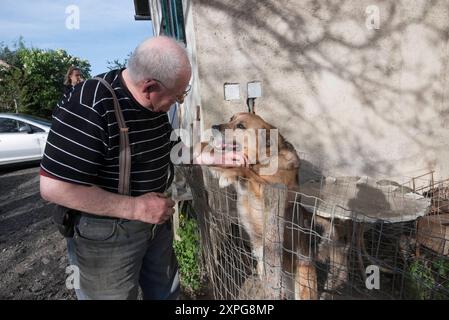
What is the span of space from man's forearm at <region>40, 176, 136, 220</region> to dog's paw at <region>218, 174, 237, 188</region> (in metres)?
1.42

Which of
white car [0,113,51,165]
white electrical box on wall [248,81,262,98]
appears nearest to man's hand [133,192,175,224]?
white electrical box on wall [248,81,262,98]

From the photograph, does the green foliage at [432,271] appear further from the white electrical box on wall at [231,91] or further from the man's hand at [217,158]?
the white electrical box on wall at [231,91]

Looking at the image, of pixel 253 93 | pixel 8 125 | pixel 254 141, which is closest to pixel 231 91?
pixel 253 93

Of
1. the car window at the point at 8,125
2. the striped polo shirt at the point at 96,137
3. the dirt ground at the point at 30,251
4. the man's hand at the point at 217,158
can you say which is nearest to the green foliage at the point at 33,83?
the car window at the point at 8,125

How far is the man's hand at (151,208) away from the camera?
1676 mm

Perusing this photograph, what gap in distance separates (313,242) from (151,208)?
153 cm

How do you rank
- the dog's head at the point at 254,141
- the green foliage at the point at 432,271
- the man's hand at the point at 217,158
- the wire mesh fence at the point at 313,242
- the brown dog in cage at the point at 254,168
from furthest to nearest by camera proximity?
the green foliage at the point at 432,271, the dog's head at the point at 254,141, the brown dog in cage at the point at 254,168, the man's hand at the point at 217,158, the wire mesh fence at the point at 313,242

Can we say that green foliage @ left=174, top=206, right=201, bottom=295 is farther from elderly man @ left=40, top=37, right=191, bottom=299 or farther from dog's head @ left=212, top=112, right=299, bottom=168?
elderly man @ left=40, top=37, right=191, bottom=299

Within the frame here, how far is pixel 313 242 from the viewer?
2.75m

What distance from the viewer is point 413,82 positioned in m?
4.37

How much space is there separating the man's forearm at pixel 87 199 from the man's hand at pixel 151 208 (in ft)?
0.08

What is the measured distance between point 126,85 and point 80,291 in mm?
1129

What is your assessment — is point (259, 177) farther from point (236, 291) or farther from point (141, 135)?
point (141, 135)
